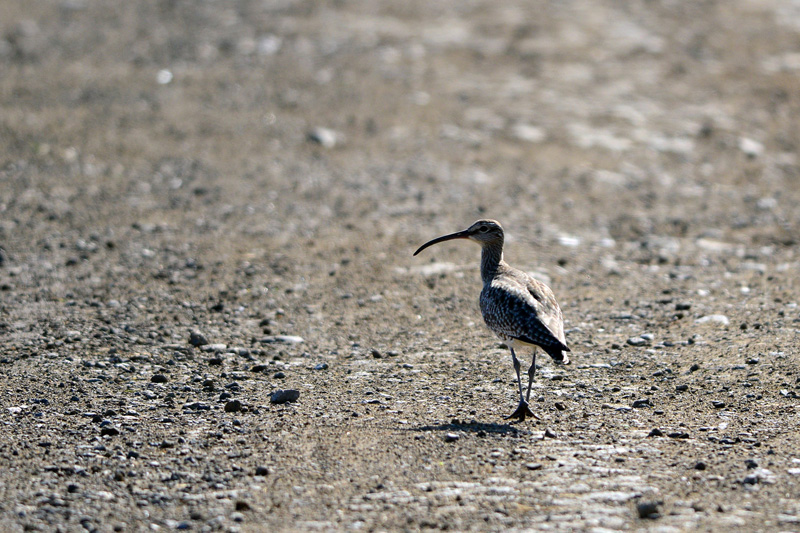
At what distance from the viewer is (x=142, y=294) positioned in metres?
10.3

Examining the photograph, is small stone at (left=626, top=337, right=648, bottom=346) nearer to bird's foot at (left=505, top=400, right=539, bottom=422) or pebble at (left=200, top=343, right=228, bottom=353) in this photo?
bird's foot at (left=505, top=400, right=539, bottom=422)

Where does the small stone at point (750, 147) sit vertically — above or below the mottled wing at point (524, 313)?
below

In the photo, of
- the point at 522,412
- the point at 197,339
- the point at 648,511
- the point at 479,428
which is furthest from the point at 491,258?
the point at 648,511

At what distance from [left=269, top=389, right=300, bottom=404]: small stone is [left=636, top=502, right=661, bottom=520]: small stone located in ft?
10.3

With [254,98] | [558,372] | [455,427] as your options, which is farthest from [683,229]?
[254,98]

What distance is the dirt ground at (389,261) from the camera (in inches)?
246

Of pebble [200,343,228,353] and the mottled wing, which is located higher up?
the mottled wing

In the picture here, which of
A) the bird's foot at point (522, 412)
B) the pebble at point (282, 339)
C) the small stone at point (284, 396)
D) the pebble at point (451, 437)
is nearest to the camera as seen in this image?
the pebble at point (451, 437)

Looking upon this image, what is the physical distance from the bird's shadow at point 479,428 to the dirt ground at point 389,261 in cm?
3

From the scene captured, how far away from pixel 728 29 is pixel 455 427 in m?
17.1

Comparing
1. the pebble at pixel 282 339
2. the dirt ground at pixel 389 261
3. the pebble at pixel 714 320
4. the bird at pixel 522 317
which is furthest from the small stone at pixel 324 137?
the pebble at pixel 714 320

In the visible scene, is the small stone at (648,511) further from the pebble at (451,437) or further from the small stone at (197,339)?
the small stone at (197,339)

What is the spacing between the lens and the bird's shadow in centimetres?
705

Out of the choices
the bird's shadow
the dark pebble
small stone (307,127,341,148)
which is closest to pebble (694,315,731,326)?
the bird's shadow
